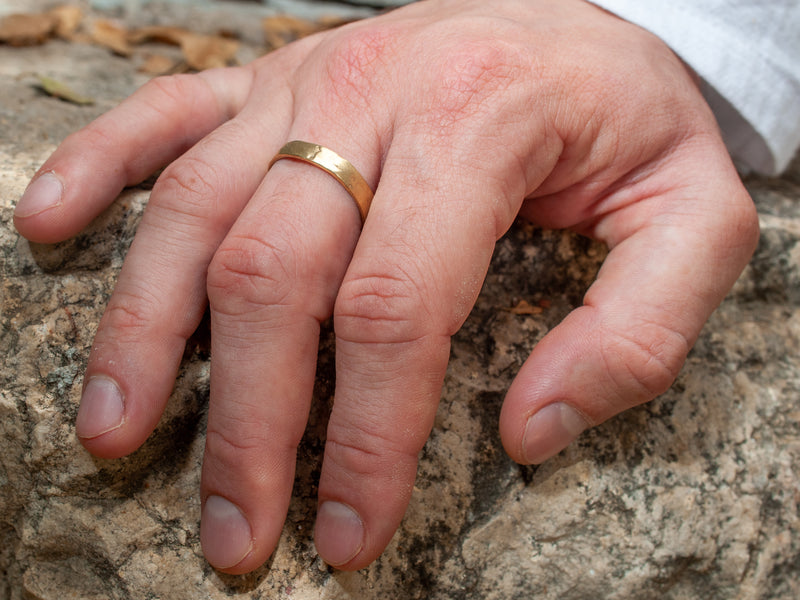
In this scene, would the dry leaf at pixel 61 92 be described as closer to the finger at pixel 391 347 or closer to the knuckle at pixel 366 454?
the finger at pixel 391 347

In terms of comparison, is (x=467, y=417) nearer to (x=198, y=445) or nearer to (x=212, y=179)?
(x=198, y=445)

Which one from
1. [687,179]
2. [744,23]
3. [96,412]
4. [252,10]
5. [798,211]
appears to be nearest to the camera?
[96,412]

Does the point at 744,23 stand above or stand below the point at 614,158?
above

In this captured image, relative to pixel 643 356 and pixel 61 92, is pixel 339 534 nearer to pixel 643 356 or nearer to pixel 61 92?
pixel 643 356

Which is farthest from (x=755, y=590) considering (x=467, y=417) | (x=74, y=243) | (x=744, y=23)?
(x=74, y=243)

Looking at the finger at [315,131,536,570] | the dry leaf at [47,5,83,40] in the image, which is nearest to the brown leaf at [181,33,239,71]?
the dry leaf at [47,5,83,40]

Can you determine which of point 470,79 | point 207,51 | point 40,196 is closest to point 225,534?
point 40,196

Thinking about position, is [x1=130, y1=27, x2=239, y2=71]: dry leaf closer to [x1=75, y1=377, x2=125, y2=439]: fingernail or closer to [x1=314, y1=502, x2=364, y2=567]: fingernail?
[x1=75, y1=377, x2=125, y2=439]: fingernail
